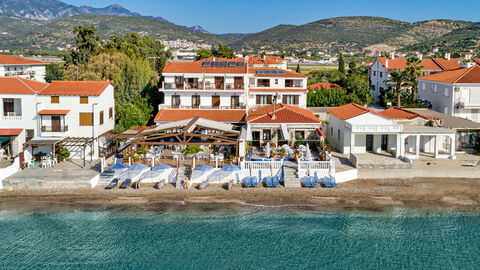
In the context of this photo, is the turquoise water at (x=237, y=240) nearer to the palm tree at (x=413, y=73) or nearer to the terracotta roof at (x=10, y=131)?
the terracotta roof at (x=10, y=131)

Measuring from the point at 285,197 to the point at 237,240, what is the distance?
22.0 ft

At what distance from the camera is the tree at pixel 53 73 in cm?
7819

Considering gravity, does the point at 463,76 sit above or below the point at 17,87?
above

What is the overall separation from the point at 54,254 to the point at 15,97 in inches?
770

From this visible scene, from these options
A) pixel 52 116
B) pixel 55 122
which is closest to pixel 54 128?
pixel 55 122

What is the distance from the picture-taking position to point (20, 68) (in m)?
67.6

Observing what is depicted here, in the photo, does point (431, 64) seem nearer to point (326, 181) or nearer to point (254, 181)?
point (326, 181)

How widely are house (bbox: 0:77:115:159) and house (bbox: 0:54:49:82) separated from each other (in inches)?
1123

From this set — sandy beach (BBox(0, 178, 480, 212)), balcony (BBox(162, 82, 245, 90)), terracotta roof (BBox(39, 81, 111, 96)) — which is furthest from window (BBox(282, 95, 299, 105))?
terracotta roof (BBox(39, 81, 111, 96))

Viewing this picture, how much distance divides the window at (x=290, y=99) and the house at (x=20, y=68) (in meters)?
41.6

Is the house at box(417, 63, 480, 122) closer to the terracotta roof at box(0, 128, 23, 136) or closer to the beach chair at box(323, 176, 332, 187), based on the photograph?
the beach chair at box(323, 176, 332, 187)

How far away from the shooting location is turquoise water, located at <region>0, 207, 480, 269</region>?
901 inches

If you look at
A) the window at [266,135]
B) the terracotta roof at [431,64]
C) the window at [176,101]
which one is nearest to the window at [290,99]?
the window at [266,135]

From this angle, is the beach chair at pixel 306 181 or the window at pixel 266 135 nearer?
the beach chair at pixel 306 181
